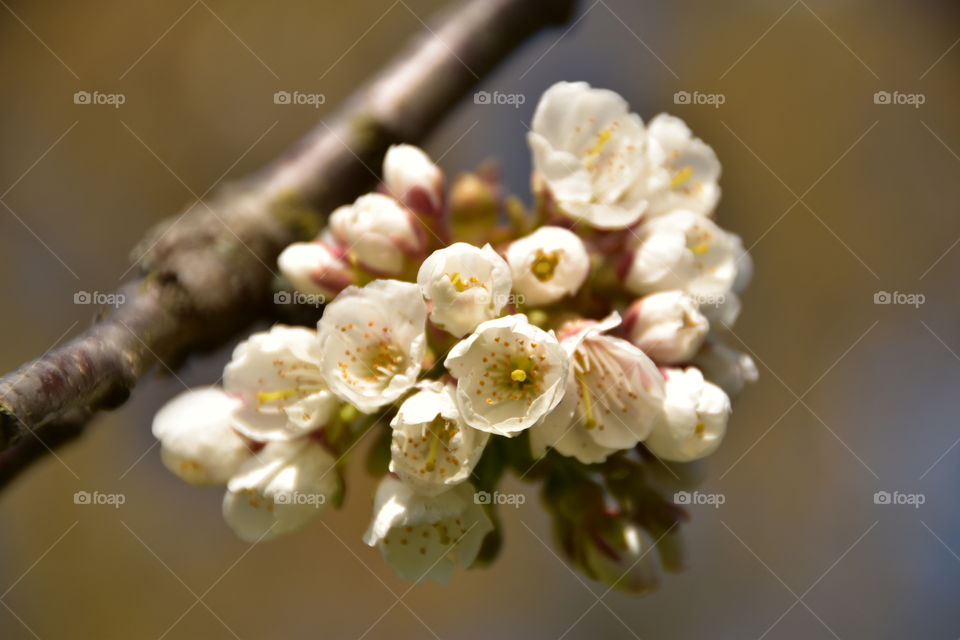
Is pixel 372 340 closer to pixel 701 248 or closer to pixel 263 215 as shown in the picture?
pixel 263 215

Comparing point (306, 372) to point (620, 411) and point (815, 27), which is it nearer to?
point (620, 411)

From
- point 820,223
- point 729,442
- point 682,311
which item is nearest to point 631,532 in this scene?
point 682,311

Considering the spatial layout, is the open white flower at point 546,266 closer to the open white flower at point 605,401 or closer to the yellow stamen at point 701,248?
the open white flower at point 605,401

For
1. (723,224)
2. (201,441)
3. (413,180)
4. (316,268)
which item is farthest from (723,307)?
(723,224)

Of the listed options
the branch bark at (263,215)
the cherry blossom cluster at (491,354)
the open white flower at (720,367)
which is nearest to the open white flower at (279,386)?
the cherry blossom cluster at (491,354)

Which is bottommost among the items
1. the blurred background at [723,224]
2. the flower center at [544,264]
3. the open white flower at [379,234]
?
the blurred background at [723,224]
